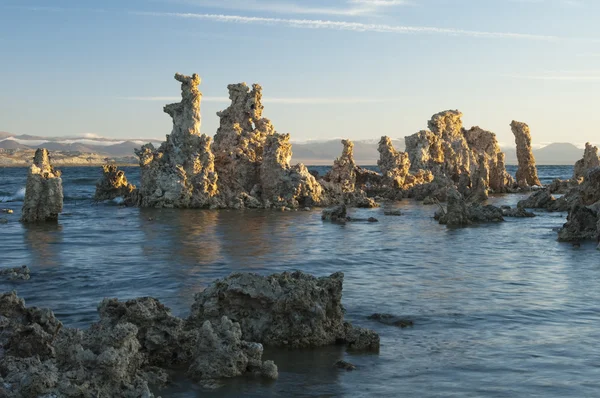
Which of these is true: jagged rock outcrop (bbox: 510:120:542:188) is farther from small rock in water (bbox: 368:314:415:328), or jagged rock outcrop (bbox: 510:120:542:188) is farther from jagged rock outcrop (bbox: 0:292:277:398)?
jagged rock outcrop (bbox: 0:292:277:398)

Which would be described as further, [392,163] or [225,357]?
[392,163]

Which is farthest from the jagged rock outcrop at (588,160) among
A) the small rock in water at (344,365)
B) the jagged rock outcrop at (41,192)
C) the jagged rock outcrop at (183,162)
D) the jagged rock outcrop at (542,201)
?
the small rock in water at (344,365)

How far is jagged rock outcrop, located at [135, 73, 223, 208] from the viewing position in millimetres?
48906

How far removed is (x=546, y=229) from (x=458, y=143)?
140 ft

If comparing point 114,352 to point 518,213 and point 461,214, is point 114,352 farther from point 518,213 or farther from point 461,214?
point 518,213

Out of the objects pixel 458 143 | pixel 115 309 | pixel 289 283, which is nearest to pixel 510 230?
pixel 289 283

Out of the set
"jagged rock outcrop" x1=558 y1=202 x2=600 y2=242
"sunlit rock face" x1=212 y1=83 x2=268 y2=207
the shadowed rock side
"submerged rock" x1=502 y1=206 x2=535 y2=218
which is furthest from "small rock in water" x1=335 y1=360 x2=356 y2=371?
"sunlit rock face" x1=212 y1=83 x2=268 y2=207

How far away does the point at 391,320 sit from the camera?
47.5ft

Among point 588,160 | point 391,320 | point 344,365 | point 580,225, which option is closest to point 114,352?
point 344,365

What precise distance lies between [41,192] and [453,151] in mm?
49839

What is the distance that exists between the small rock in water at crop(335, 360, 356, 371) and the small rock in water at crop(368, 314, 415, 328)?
3.22 m

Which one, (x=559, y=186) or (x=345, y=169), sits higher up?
(x=345, y=169)

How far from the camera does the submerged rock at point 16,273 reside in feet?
63.6

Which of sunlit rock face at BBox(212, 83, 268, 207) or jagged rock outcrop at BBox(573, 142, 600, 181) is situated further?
jagged rock outcrop at BBox(573, 142, 600, 181)
